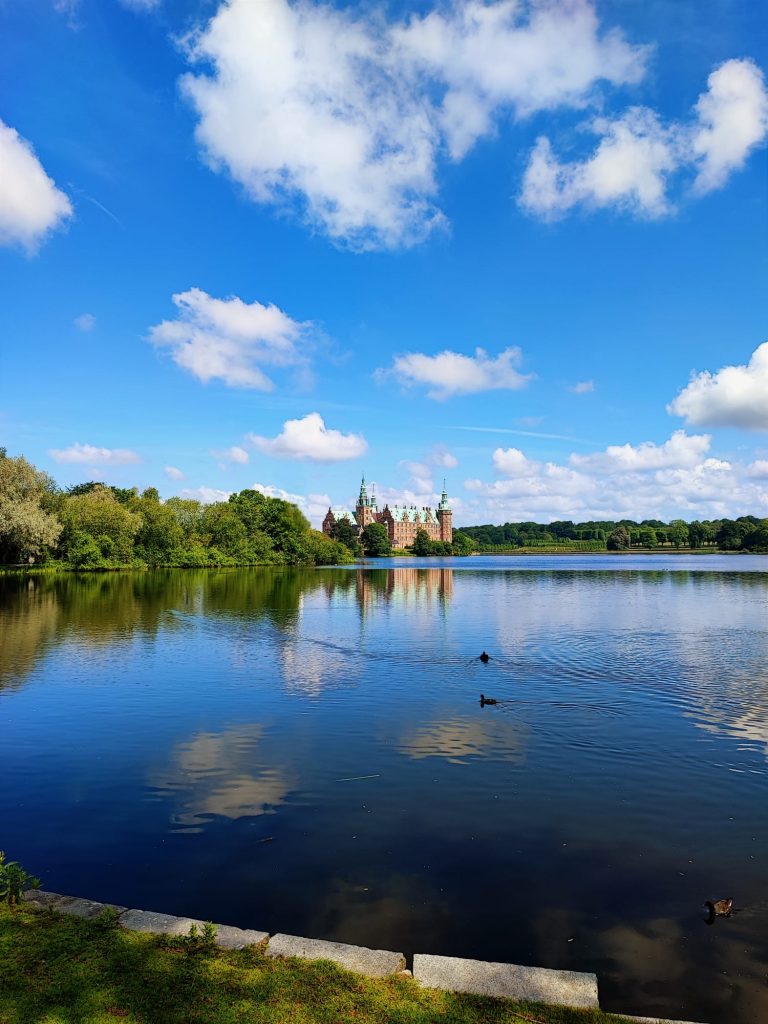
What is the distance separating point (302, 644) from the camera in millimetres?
32688

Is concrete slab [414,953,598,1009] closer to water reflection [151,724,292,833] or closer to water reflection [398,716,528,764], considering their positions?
water reflection [151,724,292,833]

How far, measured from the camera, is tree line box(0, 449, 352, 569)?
82500mm

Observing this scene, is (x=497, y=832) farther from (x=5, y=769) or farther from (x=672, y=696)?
(x=672, y=696)

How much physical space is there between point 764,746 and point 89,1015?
15846 mm

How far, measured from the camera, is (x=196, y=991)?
20.4ft

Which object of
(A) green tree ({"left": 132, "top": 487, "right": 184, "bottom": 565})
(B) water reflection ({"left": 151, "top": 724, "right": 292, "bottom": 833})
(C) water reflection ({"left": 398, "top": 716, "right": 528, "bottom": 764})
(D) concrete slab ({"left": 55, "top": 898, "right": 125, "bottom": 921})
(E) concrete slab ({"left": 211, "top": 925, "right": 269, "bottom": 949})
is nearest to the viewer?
(E) concrete slab ({"left": 211, "top": 925, "right": 269, "bottom": 949})

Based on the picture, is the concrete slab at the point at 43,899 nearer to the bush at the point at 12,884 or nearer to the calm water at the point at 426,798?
the bush at the point at 12,884

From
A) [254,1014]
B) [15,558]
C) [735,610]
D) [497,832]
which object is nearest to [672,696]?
[497,832]

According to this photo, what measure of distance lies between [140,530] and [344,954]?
11322 centimetres

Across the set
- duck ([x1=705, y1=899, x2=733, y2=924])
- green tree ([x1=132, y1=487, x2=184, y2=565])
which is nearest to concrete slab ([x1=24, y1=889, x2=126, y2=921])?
duck ([x1=705, y1=899, x2=733, y2=924])

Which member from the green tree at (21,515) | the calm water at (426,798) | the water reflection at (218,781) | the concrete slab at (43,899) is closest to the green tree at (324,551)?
the green tree at (21,515)

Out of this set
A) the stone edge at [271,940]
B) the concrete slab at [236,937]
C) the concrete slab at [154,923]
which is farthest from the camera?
the concrete slab at [154,923]

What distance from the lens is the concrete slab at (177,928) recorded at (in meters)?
7.17

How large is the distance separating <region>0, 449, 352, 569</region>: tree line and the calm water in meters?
60.1
